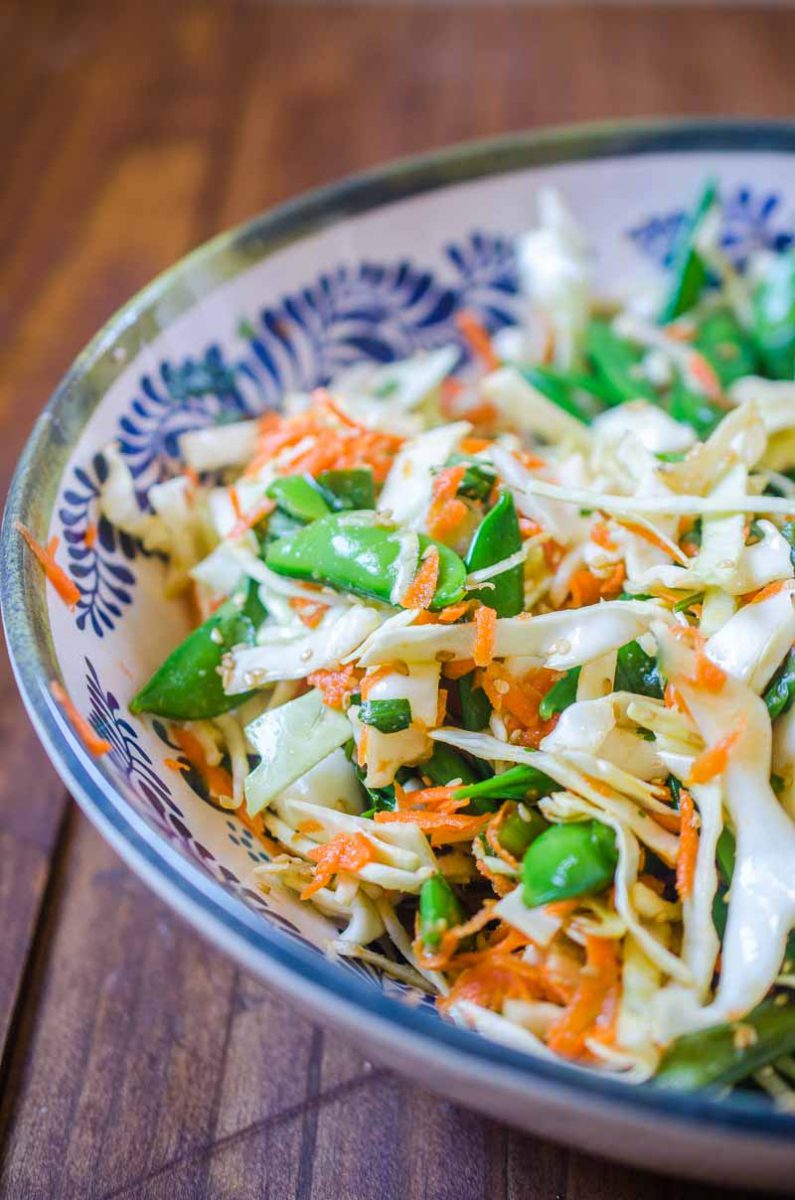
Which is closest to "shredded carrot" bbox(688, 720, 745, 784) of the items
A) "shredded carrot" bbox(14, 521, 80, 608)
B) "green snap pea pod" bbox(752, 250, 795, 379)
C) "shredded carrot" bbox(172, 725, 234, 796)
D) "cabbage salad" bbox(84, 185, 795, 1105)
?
"cabbage salad" bbox(84, 185, 795, 1105)

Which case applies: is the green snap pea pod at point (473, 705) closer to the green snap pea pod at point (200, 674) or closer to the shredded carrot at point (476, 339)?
the green snap pea pod at point (200, 674)

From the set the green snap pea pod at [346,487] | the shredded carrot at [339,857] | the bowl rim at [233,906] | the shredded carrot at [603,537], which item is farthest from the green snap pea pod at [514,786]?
the green snap pea pod at [346,487]

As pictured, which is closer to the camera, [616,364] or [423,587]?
[423,587]

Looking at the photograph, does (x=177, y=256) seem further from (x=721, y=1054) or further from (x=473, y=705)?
(x=721, y=1054)

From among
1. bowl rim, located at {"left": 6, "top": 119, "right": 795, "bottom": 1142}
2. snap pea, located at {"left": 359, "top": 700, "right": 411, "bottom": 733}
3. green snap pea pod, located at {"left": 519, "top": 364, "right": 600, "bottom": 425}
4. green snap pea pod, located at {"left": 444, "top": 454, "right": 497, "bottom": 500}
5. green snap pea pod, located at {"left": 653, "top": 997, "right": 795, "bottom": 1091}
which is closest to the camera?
bowl rim, located at {"left": 6, "top": 119, "right": 795, "bottom": 1142}

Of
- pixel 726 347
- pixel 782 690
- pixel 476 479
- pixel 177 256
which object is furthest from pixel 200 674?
pixel 177 256

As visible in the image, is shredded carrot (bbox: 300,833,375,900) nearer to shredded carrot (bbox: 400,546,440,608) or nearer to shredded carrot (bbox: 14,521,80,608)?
shredded carrot (bbox: 400,546,440,608)

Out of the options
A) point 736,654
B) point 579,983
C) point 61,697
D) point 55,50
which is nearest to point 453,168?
point 736,654
